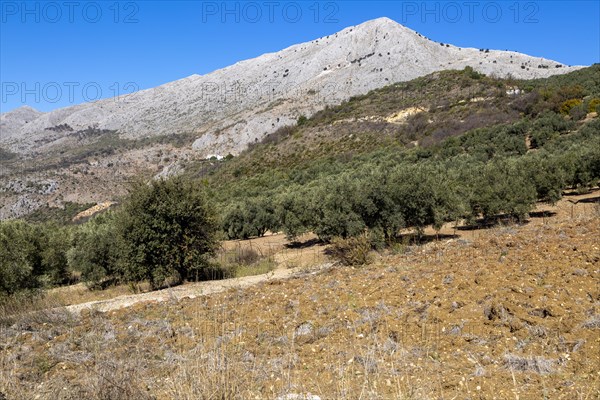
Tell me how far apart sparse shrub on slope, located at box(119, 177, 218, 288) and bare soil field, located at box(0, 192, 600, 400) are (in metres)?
6.97

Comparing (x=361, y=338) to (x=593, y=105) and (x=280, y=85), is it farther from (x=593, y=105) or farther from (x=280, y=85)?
(x=280, y=85)

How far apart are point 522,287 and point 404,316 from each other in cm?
209

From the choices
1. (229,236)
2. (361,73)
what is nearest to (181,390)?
(229,236)

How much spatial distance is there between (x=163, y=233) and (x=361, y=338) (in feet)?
39.3

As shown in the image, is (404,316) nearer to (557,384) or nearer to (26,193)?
(557,384)

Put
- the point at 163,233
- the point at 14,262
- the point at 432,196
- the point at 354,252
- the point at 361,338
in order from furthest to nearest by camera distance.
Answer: the point at 432,196, the point at 14,262, the point at 163,233, the point at 354,252, the point at 361,338

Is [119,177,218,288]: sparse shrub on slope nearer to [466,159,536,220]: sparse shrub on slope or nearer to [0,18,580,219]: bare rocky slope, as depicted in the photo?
[466,159,536,220]: sparse shrub on slope

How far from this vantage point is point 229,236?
34719mm

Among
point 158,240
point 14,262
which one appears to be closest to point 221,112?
point 14,262

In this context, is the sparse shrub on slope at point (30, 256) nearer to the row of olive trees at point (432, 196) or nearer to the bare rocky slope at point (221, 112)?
the row of olive trees at point (432, 196)

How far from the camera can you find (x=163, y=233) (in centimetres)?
1641

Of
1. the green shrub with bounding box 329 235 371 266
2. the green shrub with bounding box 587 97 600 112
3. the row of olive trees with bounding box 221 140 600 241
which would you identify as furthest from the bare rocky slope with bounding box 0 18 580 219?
the green shrub with bounding box 329 235 371 266

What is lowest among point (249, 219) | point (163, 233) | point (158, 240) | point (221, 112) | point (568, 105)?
point (249, 219)

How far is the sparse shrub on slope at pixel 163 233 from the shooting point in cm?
1620
